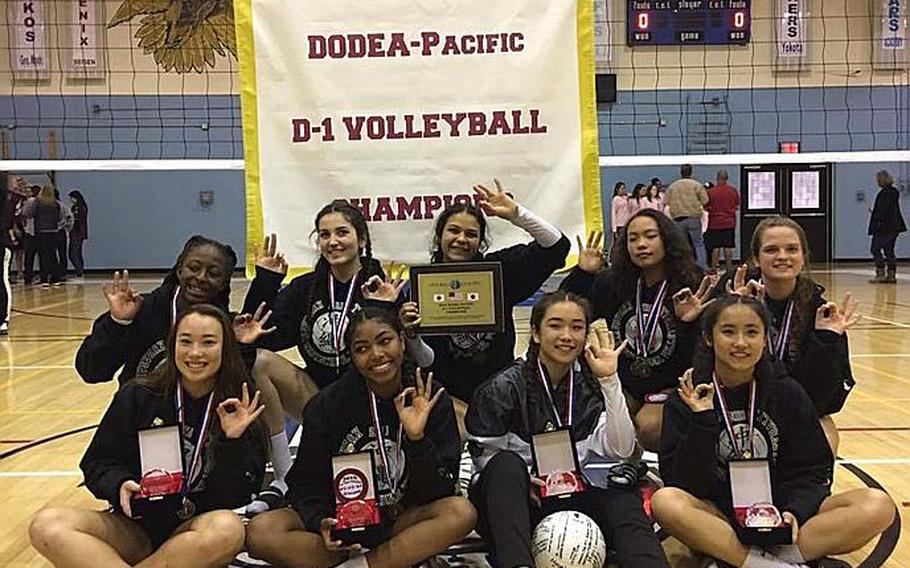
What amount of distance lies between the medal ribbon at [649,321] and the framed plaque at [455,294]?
612 mm

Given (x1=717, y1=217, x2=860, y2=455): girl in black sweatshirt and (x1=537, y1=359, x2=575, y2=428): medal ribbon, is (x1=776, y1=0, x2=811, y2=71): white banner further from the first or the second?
(x1=537, y1=359, x2=575, y2=428): medal ribbon

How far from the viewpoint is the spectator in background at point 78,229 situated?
1486 centimetres

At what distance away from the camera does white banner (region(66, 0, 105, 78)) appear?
1402cm

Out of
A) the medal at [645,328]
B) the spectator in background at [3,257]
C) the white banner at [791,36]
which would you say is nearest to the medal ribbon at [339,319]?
the medal at [645,328]

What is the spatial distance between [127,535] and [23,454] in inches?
81.4

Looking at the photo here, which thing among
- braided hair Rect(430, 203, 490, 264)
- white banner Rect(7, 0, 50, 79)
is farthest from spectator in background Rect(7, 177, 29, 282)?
braided hair Rect(430, 203, 490, 264)

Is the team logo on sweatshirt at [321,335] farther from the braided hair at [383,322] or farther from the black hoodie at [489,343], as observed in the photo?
the braided hair at [383,322]

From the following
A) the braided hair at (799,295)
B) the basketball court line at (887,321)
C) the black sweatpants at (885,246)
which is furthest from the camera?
the black sweatpants at (885,246)

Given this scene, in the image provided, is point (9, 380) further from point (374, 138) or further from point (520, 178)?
point (520, 178)

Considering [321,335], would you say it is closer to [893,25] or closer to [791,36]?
[791,36]

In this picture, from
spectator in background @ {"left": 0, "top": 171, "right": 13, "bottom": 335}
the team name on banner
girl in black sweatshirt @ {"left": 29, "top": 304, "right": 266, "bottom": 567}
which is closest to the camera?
girl in black sweatshirt @ {"left": 29, "top": 304, "right": 266, "bottom": 567}

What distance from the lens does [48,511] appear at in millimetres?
2725

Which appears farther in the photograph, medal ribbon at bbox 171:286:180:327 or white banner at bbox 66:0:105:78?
white banner at bbox 66:0:105:78

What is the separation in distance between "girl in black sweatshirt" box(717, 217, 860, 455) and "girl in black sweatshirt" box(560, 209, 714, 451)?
22cm
